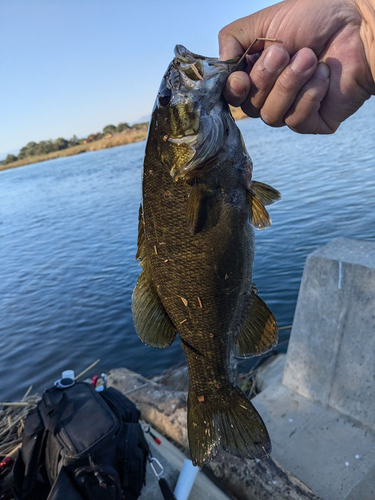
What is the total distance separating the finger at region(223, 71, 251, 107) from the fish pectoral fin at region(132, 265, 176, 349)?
1087mm

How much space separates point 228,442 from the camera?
2.18 m

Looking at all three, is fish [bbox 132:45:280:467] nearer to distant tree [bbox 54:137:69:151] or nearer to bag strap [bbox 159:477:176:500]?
bag strap [bbox 159:477:176:500]

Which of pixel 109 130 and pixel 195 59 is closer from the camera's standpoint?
pixel 195 59

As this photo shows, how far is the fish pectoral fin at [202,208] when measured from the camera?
76.3 inches

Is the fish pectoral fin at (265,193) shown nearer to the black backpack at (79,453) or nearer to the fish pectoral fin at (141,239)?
the fish pectoral fin at (141,239)

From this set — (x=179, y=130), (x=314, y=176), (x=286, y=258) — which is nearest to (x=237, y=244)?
(x=179, y=130)

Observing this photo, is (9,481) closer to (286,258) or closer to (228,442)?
(228,442)

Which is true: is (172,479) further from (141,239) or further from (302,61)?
(302,61)

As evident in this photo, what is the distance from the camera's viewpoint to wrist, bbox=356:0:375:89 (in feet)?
7.25

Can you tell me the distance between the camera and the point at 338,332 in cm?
409

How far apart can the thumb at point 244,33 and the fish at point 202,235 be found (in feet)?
1.07

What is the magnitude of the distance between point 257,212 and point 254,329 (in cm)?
72

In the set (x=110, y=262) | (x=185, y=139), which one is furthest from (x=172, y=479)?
(x=110, y=262)

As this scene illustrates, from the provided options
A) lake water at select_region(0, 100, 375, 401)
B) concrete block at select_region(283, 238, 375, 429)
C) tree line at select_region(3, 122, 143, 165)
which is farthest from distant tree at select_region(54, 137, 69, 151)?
concrete block at select_region(283, 238, 375, 429)
